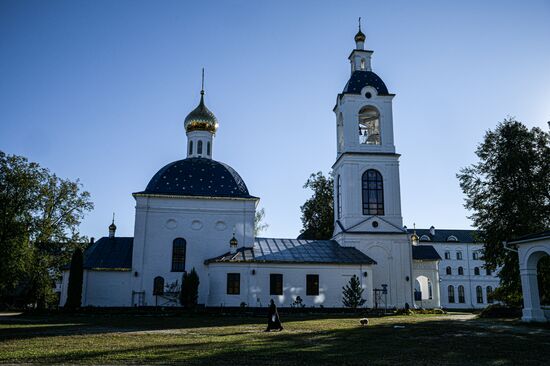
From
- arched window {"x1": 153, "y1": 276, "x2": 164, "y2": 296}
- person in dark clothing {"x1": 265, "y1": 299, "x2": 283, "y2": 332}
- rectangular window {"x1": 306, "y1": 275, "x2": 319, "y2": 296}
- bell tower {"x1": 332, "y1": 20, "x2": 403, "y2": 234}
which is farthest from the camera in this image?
bell tower {"x1": 332, "y1": 20, "x2": 403, "y2": 234}

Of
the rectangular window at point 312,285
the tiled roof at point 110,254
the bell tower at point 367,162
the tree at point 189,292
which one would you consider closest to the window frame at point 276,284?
the rectangular window at point 312,285

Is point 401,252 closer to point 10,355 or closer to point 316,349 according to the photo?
point 316,349

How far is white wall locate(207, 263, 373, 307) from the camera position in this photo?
1196 inches

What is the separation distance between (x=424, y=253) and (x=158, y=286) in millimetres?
23919

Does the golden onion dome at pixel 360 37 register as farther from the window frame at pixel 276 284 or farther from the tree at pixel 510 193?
the window frame at pixel 276 284

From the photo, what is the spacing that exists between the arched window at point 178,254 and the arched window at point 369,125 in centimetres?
1602

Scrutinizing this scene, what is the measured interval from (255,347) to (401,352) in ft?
11.8

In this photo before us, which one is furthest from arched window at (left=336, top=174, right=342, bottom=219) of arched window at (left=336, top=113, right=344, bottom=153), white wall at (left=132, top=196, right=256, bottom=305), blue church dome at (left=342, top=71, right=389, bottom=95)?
white wall at (left=132, top=196, right=256, bottom=305)

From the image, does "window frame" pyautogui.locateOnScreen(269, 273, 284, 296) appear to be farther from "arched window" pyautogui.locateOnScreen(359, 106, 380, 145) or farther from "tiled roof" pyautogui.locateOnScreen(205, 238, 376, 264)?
"arched window" pyautogui.locateOnScreen(359, 106, 380, 145)

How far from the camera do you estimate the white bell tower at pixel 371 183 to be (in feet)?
113

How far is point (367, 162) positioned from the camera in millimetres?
36312

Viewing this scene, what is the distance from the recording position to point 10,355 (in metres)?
10.3

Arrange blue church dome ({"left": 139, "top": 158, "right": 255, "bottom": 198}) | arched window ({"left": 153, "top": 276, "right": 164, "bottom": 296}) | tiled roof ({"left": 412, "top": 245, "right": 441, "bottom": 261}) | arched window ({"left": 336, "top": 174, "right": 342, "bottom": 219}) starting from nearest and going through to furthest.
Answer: arched window ({"left": 153, "top": 276, "right": 164, "bottom": 296}) → blue church dome ({"left": 139, "top": 158, "right": 255, "bottom": 198}) → arched window ({"left": 336, "top": 174, "right": 342, "bottom": 219}) → tiled roof ({"left": 412, "top": 245, "right": 441, "bottom": 261})

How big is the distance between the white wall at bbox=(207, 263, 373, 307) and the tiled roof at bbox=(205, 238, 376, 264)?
371 millimetres
